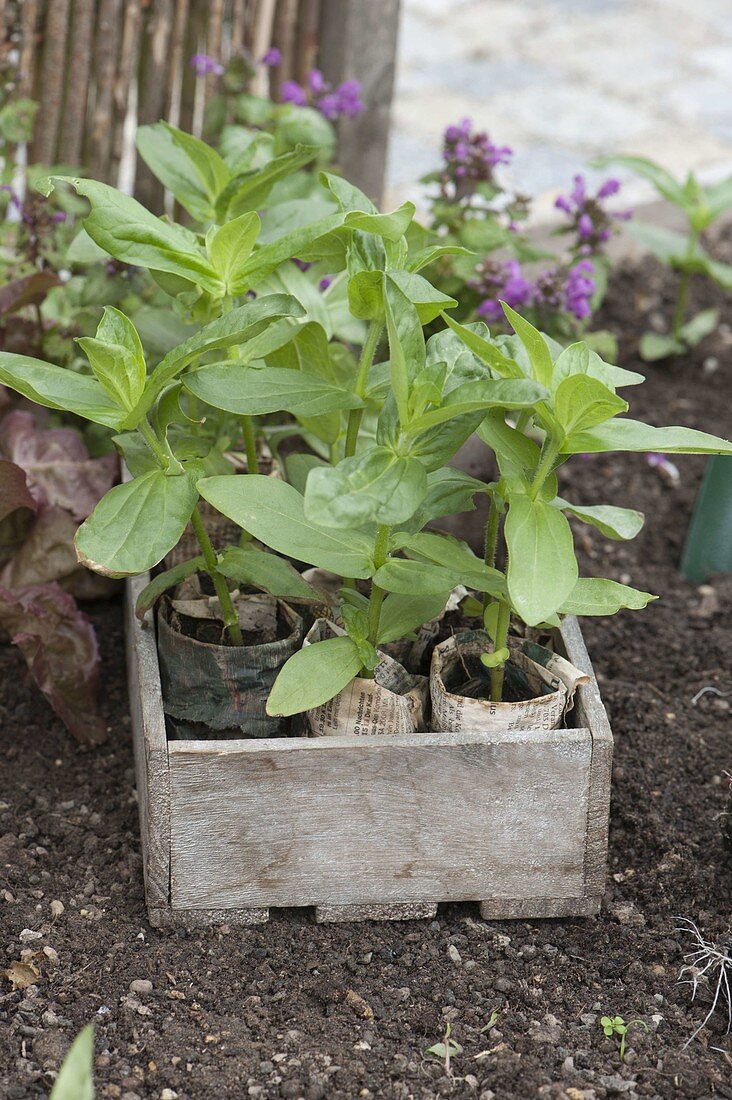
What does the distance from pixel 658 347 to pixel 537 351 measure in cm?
177

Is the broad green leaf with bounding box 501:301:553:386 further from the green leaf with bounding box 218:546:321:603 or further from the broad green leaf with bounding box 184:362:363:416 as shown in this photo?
the green leaf with bounding box 218:546:321:603

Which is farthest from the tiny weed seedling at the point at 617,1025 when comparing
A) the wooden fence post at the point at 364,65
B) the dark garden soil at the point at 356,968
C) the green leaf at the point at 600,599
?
the wooden fence post at the point at 364,65

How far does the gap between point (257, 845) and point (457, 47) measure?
183 inches

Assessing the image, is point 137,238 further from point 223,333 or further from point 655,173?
point 655,173

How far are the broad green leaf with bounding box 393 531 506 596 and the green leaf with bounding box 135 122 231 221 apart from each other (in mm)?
709

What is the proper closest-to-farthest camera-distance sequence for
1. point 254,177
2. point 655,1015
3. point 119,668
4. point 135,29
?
point 655,1015, point 254,177, point 119,668, point 135,29

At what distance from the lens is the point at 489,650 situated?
74.2 inches

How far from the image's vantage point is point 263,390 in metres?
1.72

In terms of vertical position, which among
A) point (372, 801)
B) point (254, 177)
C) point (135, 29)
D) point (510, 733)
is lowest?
point (372, 801)

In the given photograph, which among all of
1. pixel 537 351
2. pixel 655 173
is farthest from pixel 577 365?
pixel 655 173

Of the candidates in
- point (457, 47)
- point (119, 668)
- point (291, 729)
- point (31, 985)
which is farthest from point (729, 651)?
point (457, 47)

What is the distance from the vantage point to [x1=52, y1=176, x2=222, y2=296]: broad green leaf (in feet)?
5.68

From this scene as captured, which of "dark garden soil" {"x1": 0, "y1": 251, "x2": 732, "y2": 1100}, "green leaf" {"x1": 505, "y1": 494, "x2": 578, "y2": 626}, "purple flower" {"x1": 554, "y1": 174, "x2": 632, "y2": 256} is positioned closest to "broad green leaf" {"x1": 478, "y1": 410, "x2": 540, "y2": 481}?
"green leaf" {"x1": 505, "y1": 494, "x2": 578, "y2": 626}

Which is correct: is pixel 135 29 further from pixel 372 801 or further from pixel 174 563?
pixel 372 801
